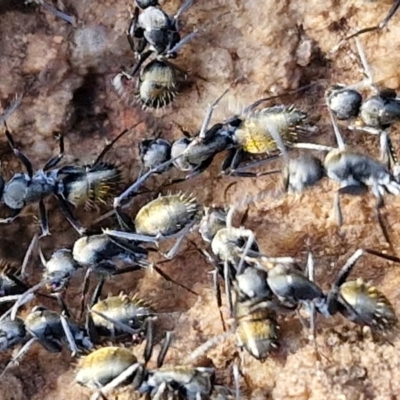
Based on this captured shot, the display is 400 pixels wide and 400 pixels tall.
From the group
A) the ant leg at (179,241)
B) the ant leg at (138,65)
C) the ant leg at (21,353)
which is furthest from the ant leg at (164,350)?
the ant leg at (138,65)

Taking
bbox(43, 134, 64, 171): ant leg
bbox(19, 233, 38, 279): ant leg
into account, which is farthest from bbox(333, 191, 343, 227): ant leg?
bbox(19, 233, 38, 279): ant leg

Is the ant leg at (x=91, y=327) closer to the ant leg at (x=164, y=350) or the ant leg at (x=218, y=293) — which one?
the ant leg at (x=164, y=350)

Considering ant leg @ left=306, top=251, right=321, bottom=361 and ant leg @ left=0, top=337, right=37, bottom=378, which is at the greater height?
ant leg @ left=306, top=251, right=321, bottom=361

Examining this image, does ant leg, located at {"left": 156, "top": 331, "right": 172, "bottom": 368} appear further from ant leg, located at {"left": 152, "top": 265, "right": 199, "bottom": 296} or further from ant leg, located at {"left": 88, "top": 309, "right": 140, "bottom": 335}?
ant leg, located at {"left": 152, "top": 265, "right": 199, "bottom": 296}

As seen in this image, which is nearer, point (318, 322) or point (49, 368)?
point (318, 322)

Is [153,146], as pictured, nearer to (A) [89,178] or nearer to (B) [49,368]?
(A) [89,178]

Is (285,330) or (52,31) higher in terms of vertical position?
(52,31)

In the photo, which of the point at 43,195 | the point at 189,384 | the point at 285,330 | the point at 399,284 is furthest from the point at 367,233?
the point at 43,195
